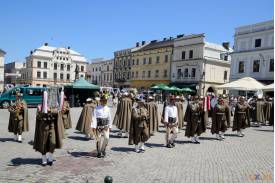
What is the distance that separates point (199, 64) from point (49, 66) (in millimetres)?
51547

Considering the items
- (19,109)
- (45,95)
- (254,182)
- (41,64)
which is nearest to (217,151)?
(254,182)

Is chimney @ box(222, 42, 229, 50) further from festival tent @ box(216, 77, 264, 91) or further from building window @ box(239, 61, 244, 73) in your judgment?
festival tent @ box(216, 77, 264, 91)

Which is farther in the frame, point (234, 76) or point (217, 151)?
point (234, 76)

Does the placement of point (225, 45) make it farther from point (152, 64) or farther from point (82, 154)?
point (82, 154)

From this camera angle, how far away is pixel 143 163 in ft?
28.5

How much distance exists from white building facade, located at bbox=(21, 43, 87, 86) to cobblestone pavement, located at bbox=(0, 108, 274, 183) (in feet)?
267

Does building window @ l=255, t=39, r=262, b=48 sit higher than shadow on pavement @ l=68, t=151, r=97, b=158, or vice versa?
building window @ l=255, t=39, r=262, b=48

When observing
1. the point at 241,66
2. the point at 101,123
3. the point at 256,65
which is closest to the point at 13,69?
the point at 241,66

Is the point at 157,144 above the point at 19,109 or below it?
below

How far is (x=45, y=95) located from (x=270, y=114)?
15.4 m

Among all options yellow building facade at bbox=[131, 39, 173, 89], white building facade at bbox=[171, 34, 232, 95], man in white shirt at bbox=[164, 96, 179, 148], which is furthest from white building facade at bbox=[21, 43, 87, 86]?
man in white shirt at bbox=[164, 96, 179, 148]

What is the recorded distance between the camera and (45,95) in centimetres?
801

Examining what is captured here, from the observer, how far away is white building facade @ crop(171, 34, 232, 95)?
5306 cm

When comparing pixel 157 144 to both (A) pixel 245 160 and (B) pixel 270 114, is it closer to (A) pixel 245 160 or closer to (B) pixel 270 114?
(A) pixel 245 160
